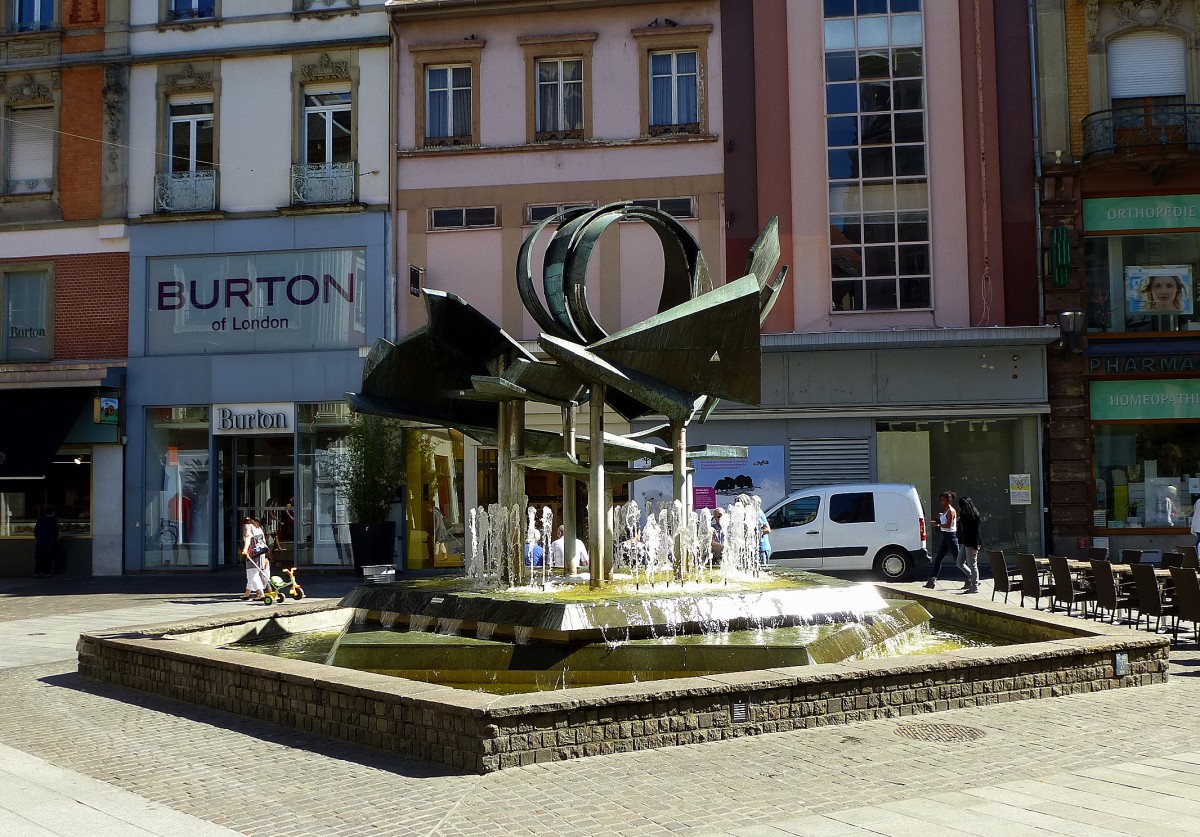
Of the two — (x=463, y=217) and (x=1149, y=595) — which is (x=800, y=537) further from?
(x=463, y=217)

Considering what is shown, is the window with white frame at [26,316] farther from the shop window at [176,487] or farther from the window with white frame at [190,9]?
the window with white frame at [190,9]

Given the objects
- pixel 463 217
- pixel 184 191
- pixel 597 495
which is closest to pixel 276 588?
pixel 597 495

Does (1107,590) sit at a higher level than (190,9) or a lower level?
lower

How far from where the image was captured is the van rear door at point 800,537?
2183 centimetres

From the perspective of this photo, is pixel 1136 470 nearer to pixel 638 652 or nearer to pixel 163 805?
pixel 638 652

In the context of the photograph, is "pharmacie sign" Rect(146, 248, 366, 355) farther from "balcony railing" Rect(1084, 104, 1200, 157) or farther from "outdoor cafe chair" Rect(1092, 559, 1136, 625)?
"outdoor cafe chair" Rect(1092, 559, 1136, 625)

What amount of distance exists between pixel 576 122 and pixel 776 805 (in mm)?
21820

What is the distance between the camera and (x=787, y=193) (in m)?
25.5

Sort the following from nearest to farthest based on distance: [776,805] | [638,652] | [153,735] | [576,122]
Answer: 1. [776,805]
2. [153,735]
3. [638,652]
4. [576,122]

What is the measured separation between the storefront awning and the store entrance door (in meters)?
3.21

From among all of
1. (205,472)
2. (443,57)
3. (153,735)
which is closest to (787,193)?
(443,57)

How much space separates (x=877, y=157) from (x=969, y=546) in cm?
950

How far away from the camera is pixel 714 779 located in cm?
685

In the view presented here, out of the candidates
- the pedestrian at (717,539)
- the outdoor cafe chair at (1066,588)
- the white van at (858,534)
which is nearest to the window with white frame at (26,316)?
the pedestrian at (717,539)
